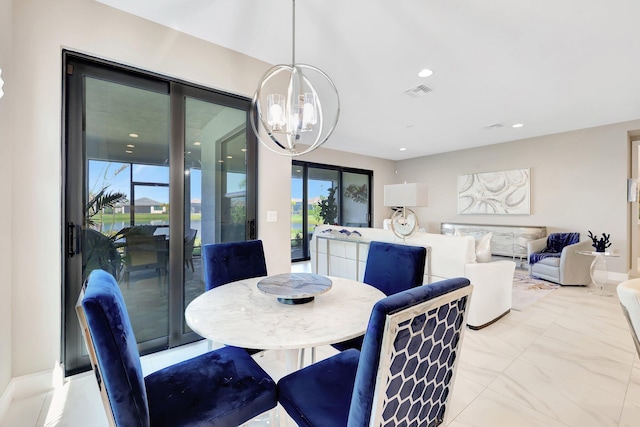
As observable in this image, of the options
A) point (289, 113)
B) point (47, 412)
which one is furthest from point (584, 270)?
point (47, 412)

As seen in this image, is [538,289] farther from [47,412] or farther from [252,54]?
[47,412]

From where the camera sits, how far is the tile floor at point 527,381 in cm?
165

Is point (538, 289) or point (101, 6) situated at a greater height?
point (101, 6)

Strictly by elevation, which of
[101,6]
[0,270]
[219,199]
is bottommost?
[0,270]

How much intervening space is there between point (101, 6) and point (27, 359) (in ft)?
8.13

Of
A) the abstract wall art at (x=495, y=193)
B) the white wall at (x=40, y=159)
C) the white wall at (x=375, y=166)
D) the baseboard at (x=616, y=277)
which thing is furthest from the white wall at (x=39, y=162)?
the baseboard at (x=616, y=277)

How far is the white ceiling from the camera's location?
2.08 m

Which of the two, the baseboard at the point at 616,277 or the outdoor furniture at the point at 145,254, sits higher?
the outdoor furniture at the point at 145,254

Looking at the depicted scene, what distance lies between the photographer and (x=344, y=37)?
2439 millimetres

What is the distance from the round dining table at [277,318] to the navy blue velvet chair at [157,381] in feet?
0.79

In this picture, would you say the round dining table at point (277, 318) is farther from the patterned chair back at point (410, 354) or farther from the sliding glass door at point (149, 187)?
the sliding glass door at point (149, 187)

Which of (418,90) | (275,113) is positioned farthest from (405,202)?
(275,113)

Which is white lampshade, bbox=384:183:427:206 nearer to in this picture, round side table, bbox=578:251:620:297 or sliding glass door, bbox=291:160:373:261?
round side table, bbox=578:251:620:297

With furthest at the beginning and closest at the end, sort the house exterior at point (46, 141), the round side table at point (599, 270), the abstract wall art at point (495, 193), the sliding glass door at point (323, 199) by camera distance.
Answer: the sliding glass door at point (323, 199), the abstract wall art at point (495, 193), the round side table at point (599, 270), the house exterior at point (46, 141)
